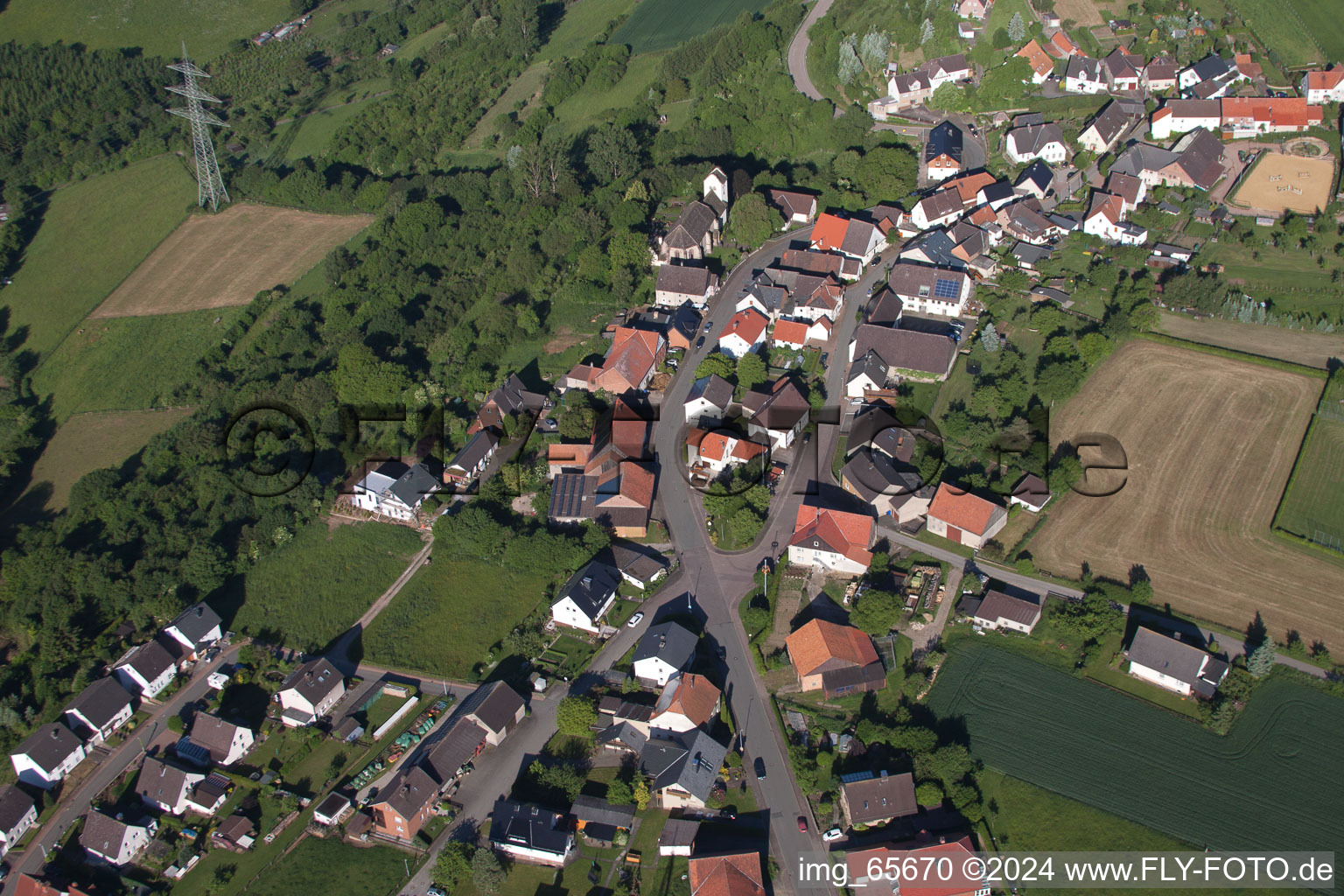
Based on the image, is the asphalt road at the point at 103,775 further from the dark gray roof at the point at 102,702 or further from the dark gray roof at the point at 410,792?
the dark gray roof at the point at 410,792

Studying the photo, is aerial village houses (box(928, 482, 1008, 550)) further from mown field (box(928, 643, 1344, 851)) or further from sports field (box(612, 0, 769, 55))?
sports field (box(612, 0, 769, 55))

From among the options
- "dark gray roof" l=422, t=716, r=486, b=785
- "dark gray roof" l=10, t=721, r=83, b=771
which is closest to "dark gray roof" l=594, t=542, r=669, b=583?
"dark gray roof" l=422, t=716, r=486, b=785

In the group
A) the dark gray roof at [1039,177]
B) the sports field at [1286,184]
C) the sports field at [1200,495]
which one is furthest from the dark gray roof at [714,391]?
the sports field at [1286,184]

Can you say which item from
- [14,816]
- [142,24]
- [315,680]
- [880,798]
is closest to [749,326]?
[880,798]

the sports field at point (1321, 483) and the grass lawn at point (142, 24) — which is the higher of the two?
the grass lawn at point (142, 24)

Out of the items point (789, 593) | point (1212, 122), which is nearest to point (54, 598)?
point (789, 593)

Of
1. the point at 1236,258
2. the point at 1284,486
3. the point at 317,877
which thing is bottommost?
the point at 317,877

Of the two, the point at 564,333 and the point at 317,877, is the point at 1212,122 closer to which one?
the point at 564,333
